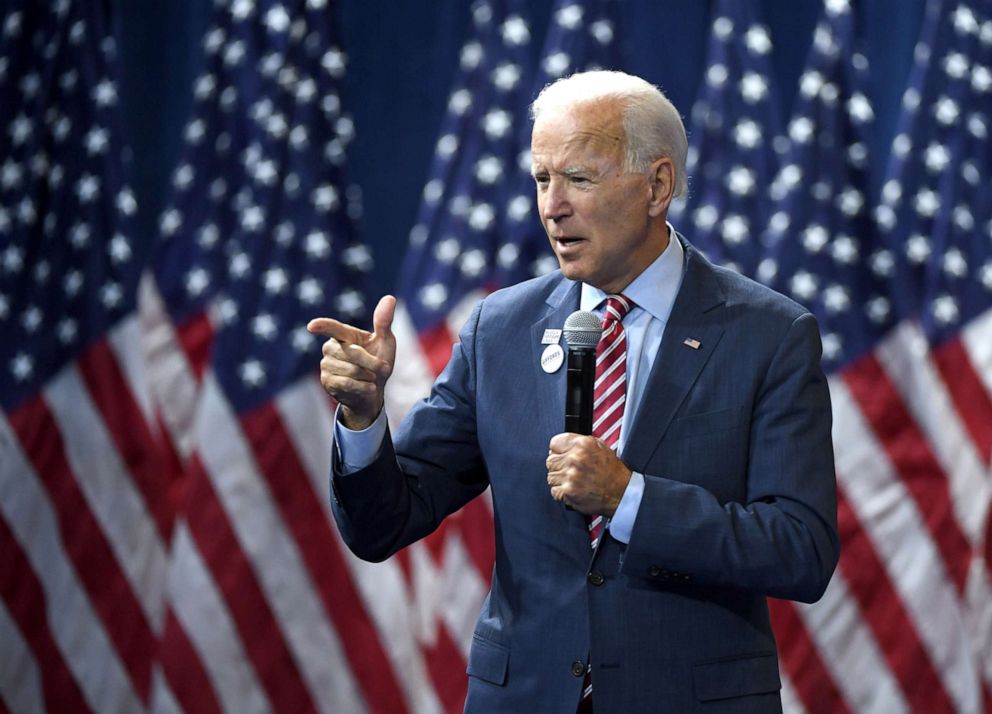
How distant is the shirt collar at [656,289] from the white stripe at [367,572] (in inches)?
89.5

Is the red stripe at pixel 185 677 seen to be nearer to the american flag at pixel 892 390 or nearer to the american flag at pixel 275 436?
the american flag at pixel 275 436

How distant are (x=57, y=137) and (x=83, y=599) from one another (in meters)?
1.61

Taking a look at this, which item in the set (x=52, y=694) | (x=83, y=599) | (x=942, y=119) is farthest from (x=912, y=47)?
(x=52, y=694)

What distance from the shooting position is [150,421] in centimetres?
447

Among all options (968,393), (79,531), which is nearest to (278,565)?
(79,531)

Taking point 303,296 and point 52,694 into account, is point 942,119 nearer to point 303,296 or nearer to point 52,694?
point 303,296

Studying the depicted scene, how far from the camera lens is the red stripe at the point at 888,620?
13.2ft

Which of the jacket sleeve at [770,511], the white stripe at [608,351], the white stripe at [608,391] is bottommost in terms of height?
the jacket sleeve at [770,511]

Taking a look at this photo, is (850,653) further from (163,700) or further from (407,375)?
(163,700)

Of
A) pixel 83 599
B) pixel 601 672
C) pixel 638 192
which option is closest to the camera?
pixel 601 672

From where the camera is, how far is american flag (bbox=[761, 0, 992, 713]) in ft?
13.3

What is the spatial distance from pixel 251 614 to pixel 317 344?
93 cm

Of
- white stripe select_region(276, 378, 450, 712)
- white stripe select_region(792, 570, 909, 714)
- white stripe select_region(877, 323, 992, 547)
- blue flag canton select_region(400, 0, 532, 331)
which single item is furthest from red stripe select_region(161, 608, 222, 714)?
white stripe select_region(877, 323, 992, 547)

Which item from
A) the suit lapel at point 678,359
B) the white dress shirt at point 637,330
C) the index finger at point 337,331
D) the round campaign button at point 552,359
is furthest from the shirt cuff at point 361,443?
the suit lapel at point 678,359
